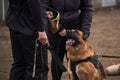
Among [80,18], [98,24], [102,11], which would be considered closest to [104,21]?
[98,24]

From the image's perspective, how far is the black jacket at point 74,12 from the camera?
5.21 meters

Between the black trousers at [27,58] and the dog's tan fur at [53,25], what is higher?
the dog's tan fur at [53,25]

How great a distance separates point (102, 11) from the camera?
13.4 metres

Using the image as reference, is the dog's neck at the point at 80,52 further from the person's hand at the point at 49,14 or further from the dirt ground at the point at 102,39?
the dirt ground at the point at 102,39

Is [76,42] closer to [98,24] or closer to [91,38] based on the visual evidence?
[91,38]

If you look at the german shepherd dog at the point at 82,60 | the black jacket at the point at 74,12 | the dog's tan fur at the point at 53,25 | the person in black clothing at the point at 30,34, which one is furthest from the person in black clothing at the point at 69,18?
the person in black clothing at the point at 30,34

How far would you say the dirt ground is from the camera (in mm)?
7707

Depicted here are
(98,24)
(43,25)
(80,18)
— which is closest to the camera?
(43,25)

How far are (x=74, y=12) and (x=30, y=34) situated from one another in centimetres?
99

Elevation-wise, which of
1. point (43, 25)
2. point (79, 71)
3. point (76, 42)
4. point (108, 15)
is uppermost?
point (43, 25)

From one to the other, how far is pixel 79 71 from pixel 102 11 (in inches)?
339

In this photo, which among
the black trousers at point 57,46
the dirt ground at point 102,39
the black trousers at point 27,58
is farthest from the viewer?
the dirt ground at point 102,39

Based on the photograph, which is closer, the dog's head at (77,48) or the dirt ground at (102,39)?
the dog's head at (77,48)

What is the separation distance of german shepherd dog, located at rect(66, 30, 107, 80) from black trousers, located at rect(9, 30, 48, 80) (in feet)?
1.31
